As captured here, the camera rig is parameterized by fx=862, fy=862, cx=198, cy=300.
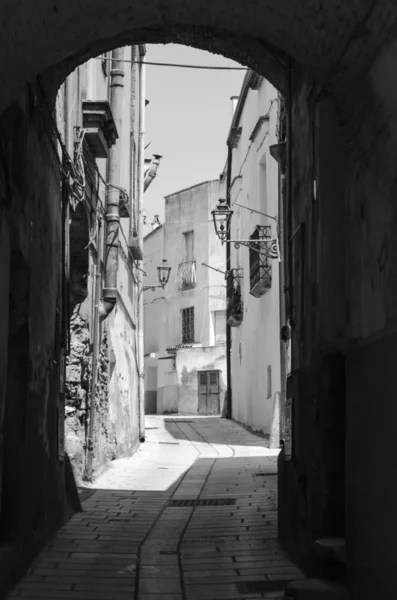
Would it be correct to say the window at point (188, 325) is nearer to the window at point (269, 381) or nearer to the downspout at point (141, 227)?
the downspout at point (141, 227)

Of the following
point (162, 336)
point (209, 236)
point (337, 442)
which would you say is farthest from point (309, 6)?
point (162, 336)

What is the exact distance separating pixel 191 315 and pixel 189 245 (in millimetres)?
3207

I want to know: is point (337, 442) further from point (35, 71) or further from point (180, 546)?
point (35, 71)

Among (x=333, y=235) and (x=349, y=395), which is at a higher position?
(x=333, y=235)

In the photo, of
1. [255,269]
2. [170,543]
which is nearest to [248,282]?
[255,269]

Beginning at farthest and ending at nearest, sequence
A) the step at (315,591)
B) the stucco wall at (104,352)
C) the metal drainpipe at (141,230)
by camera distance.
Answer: the metal drainpipe at (141,230), the stucco wall at (104,352), the step at (315,591)

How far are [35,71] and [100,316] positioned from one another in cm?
728

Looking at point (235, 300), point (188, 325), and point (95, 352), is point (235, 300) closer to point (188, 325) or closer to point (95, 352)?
point (95, 352)

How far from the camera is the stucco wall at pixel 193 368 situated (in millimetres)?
35719

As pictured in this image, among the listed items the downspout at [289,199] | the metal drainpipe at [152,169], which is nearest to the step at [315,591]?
the downspout at [289,199]

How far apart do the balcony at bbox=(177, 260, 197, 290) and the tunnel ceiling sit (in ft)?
110

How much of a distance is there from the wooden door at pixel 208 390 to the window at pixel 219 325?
2.30 meters

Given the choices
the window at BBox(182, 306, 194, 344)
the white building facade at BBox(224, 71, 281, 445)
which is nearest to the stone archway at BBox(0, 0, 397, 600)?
the white building facade at BBox(224, 71, 281, 445)

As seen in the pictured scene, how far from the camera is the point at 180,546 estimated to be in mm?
6438
